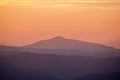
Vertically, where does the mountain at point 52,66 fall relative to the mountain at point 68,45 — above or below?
Answer: below

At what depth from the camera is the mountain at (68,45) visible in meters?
1.45

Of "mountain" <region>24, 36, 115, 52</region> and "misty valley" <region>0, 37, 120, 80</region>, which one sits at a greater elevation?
Answer: "mountain" <region>24, 36, 115, 52</region>

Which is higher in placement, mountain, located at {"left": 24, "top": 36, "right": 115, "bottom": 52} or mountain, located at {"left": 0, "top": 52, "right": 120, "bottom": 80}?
mountain, located at {"left": 24, "top": 36, "right": 115, "bottom": 52}

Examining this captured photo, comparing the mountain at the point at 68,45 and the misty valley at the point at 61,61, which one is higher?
the mountain at the point at 68,45

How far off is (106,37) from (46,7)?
18.3 inches

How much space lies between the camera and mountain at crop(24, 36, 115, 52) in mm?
1447

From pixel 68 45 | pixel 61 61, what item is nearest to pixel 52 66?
pixel 61 61

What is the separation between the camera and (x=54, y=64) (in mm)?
1461

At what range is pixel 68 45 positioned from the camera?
1459 millimetres

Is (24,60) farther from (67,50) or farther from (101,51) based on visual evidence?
(101,51)

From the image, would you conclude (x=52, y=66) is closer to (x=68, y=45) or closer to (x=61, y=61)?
(x=61, y=61)

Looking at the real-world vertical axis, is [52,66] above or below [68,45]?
below

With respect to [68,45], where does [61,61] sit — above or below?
below

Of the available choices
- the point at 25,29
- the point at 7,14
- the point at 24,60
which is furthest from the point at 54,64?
the point at 7,14
